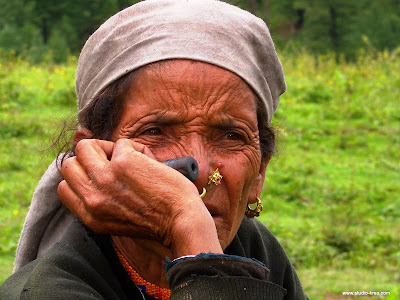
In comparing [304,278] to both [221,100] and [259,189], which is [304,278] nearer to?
[259,189]

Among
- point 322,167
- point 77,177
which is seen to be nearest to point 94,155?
point 77,177

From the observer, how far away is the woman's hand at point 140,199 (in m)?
1.88

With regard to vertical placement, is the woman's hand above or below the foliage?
above

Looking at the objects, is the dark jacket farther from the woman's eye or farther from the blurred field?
the blurred field

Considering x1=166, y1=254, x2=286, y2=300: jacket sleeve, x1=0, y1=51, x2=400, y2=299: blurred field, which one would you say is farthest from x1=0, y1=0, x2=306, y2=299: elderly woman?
x1=0, y1=51, x2=400, y2=299: blurred field

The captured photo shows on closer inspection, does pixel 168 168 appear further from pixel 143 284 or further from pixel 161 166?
pixel 143 284

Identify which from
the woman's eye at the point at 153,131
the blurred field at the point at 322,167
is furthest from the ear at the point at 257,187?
the woman's eye at the point at 153,131

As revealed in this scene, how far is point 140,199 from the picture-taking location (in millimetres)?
1904

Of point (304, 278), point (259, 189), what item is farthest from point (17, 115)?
point (259, 189)

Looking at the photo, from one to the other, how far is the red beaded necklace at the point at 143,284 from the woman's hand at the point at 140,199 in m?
0.29

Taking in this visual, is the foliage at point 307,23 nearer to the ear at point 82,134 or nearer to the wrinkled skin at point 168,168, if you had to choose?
the ear at point 82,134

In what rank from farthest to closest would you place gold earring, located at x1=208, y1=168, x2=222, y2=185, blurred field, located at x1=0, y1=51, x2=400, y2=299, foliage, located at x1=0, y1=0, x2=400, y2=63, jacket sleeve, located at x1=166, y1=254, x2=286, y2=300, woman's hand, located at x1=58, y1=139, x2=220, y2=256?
1. foliage, located at x1=0, y1=0, x2=400, y2=63
2. blurred field, located at x1=0, y1=51, x2=400, y2=299
3. gold earring, located at x1=208, y1=168, x2=222, y2=185
4. woman's hand, located at x1=58, y1=139, x2=220, y2=256
5. jacket sleeve, located at x1=166, y1=254, x2=286, y2=300

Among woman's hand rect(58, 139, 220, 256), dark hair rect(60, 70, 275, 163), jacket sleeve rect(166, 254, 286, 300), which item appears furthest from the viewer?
dark hair rect(60, 70, 275, 163)

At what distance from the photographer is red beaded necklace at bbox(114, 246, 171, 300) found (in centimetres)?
222
